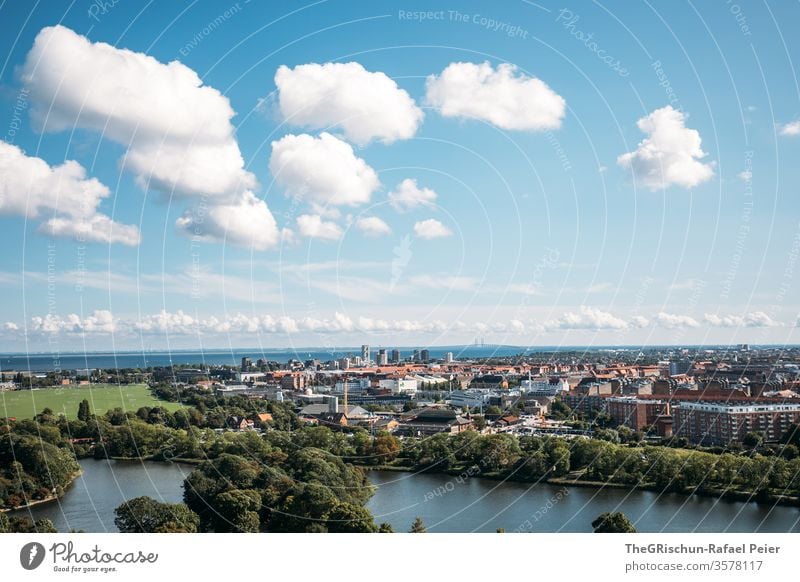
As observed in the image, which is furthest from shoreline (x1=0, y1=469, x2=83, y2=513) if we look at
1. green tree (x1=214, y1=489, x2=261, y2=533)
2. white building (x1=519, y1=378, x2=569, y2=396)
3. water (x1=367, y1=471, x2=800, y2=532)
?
white building (x1=519, y1=378, x2=569, y2=396)

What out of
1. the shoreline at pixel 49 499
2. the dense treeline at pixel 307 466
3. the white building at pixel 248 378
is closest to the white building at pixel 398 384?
the white building at pixel 248 378

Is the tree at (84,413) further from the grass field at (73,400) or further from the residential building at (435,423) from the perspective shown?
the residential building at (435,423)

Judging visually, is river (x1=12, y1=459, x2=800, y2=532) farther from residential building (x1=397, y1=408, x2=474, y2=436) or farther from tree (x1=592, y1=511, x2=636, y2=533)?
residential building (x1=397, y1=408, x2=474, y2=436)

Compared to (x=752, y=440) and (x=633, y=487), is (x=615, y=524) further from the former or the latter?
(x=752, y=440)

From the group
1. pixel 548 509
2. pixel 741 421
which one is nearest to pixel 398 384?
pixel 741 421

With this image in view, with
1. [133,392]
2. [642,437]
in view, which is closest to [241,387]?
[133,392]
